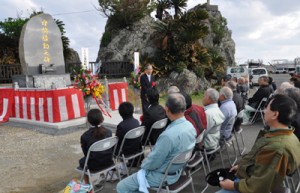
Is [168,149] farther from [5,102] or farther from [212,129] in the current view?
[5,102]

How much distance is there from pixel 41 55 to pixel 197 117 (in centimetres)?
809

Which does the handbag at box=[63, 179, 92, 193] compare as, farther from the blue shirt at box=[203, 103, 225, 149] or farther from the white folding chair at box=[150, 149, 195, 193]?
the blue shirt at box=[203, 103, 225, 149]

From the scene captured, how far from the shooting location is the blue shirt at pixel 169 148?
2.73 meters

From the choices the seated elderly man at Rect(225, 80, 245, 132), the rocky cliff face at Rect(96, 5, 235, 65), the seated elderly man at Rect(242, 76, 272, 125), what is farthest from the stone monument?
the rocky cliff face at Rect(96, 5, 235, 65)

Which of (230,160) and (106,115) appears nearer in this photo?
(230,160)

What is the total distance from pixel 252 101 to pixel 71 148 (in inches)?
195

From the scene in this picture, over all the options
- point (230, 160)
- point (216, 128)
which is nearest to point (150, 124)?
point (216, 128)

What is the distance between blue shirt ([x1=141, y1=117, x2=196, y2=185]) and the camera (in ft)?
→ 8.97

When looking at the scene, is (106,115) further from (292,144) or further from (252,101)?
(292,144)

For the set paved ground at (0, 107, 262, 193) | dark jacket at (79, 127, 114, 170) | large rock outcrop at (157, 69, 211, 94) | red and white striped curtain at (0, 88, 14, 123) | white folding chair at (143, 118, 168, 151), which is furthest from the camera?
large rock outcrop at (157, 69, 211, 94)

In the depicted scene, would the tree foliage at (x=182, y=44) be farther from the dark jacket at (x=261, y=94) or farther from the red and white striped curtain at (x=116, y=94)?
the dark jacket at (x=261, y=94)

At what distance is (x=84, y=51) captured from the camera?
7.81 metres

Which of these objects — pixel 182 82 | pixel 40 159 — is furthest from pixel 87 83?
pixel 182 82

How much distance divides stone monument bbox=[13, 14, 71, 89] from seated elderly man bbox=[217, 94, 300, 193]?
840 cm
